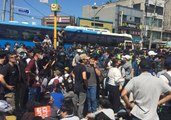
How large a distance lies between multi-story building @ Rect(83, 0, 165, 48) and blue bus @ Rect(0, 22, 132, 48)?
26292 mm

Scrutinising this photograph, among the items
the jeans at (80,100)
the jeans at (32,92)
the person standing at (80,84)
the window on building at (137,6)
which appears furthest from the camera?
the window on building at (137,6)

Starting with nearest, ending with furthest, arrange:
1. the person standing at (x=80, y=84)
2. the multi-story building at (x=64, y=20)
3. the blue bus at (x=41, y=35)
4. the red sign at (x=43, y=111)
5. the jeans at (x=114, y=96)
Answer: the red sign at (x=43, y=111)
the person standing at (x=80, y=84)
the jeans at (x=114, y=96)
the blue bus at (x=41, y=35)
the multi-story building at (x=64, y=20)

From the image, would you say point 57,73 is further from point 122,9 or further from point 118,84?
point 122,9

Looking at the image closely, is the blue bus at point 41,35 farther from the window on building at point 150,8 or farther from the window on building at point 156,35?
the window on building at point 150,8

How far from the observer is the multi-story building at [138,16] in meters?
64.4

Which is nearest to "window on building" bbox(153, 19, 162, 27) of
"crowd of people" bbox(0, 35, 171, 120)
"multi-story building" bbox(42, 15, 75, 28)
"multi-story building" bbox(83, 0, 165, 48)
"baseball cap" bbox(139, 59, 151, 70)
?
"multi-story building" bbox(83, 0, 165, 48)

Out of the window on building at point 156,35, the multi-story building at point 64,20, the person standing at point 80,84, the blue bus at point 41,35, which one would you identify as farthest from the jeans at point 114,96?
the window on building at point 156,35

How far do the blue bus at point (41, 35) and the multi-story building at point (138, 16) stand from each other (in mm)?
26292

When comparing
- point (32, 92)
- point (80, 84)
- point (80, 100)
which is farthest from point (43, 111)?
point (32, 92)

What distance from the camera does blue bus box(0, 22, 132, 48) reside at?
25.4 m

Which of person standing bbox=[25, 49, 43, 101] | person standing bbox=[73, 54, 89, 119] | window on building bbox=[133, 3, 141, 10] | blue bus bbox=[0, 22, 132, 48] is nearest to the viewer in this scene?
person standing bbox=[73, 54, 89, 119]

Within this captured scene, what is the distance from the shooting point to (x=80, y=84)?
26.7ft

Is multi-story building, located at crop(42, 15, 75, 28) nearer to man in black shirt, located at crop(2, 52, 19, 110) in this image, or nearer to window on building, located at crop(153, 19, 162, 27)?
window on building, located at crop(153, 19, 162, 27)

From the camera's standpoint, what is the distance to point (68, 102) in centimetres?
526
